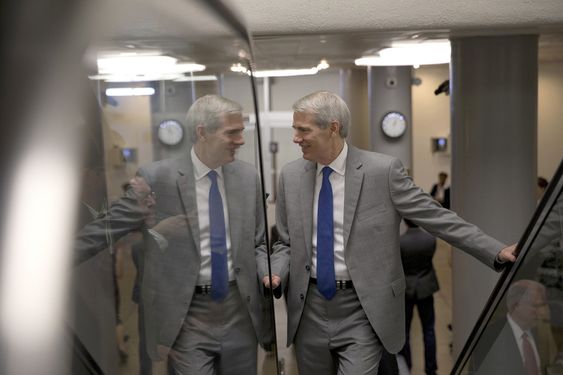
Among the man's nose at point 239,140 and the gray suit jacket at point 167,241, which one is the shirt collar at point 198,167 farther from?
the man's nose at point 239,140

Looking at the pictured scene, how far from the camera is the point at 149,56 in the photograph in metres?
1.01

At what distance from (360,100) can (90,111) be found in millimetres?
17743

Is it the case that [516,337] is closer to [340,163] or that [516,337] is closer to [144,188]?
[340,163]

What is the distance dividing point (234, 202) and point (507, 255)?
101 inches

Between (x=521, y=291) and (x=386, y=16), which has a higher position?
(x=386, y=16)

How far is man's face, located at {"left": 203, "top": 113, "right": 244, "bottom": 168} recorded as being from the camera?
1.40 metres

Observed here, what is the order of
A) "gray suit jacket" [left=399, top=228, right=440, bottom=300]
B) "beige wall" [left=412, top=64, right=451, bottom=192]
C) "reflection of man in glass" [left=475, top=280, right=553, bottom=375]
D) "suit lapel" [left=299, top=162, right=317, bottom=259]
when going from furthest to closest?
"beige wall" [left=412, top=64, right=451, bottom=192] → "gray suit jacket" [left=399, top=228, right=440, bottom=300] → "suit lapel" [left=299, top=162, right=317, bottom=259] → "reflection of man in glass" [left=475, top=280, right=553, bottom=375]

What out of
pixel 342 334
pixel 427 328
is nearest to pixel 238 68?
pixel 342 334

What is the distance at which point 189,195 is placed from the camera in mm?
1239

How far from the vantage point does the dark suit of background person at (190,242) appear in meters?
1.03

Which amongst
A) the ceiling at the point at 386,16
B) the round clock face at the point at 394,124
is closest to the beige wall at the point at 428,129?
the round clock face at the point at 394,124

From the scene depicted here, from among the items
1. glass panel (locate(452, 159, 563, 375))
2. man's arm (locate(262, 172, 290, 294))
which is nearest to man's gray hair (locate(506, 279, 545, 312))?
glass panel (locate(452, 159, 563, 375))

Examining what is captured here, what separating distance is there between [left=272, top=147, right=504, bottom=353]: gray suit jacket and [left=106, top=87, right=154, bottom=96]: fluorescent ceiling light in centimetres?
321

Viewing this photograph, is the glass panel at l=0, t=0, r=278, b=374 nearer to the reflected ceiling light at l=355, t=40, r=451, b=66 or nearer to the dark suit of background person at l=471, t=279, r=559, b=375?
the dark suit of background person at l=471, t=279, r=559, b=375
